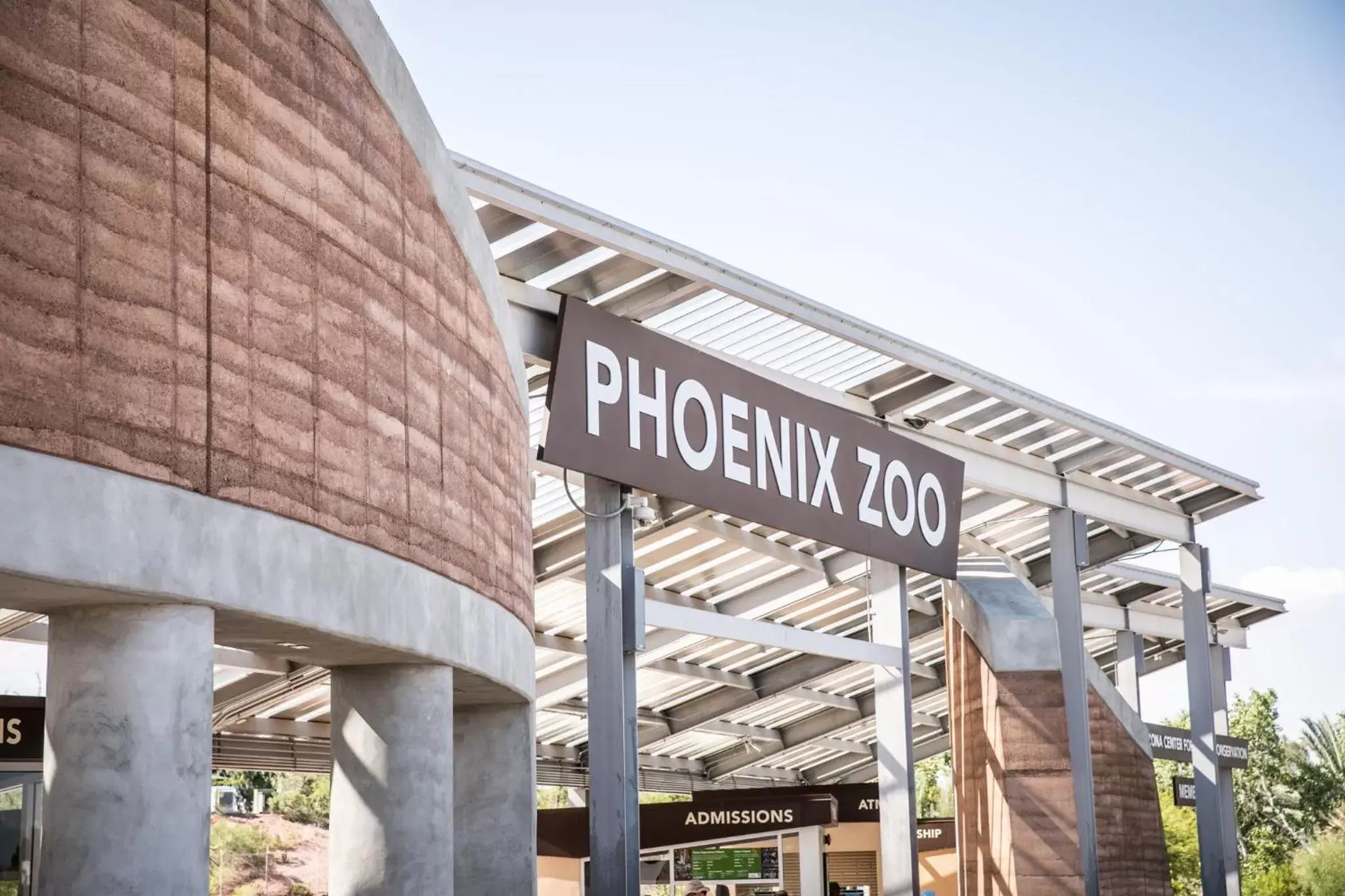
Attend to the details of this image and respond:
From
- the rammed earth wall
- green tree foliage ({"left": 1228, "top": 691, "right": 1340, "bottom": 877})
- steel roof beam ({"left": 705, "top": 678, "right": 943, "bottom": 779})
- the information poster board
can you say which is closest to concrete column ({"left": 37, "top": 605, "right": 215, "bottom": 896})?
the rammed earth wall

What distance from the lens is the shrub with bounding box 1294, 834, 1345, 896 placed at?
32.6 metres

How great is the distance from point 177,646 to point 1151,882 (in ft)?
56.4

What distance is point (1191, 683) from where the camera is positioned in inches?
915

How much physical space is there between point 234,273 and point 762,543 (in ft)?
48.0

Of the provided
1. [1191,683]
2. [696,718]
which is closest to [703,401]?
[1191,683]

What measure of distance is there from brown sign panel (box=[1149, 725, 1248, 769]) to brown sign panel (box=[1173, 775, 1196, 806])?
45cm

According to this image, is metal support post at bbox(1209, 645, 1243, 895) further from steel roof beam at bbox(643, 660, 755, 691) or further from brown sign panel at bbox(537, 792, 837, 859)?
steel roof beam at bbox(643, 660, 755, 691)

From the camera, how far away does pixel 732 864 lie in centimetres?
2281

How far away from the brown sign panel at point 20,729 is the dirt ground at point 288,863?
110ft

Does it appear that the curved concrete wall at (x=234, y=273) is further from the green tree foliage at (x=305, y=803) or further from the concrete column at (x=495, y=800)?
the green tree foliage at (x=305, y=803)

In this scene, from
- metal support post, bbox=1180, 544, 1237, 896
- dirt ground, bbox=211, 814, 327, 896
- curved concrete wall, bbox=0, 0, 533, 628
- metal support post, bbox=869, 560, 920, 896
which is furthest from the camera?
dirt ground, bbox=211, 814, 327, 896

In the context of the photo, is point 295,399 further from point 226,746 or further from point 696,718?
point 696,718

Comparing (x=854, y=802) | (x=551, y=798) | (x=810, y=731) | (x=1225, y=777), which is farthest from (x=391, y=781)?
(x=551, y=798)

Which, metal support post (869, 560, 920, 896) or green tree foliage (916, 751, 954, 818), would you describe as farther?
green tree foliage (916, 751, 954, 818)
